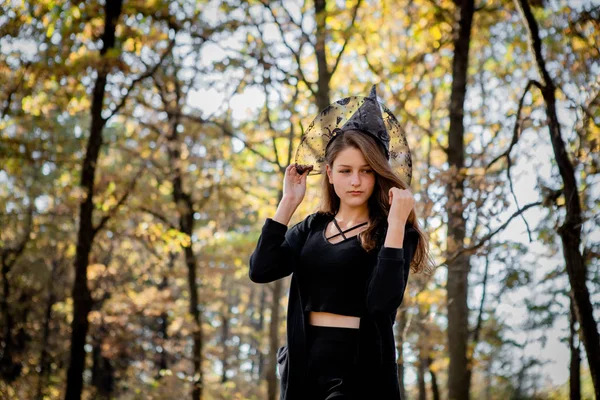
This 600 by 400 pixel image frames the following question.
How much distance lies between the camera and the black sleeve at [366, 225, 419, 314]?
222 cm

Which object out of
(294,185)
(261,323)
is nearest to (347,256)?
(294,185)

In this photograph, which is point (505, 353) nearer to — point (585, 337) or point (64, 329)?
point (585, 337)

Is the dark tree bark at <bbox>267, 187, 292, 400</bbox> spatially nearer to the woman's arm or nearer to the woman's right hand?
the woman's right hand

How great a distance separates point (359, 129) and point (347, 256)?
547 mm

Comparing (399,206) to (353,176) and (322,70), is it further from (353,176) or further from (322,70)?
(322,70)

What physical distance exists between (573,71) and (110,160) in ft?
49.2

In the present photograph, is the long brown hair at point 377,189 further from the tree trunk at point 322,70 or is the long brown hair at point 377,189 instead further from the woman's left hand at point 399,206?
the tree trunk at point 322,70

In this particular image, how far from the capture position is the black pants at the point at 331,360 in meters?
2.29

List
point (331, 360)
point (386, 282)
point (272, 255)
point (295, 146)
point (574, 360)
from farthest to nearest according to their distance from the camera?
1. point (295, 146)
2. point (574, 360)
3. point (272, 255)
4. point (331, 360)
5. point (386, 282)

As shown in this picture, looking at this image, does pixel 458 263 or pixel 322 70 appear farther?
pixel 322 70

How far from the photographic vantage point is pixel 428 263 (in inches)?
107

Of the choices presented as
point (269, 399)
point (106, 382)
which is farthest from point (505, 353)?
point (106, 382)

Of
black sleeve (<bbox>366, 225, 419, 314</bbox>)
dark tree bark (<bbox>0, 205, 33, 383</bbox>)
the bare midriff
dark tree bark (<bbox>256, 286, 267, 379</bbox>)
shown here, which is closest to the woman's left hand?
black sleeve (<bbox>366, 225, 419, 314</bbox>)

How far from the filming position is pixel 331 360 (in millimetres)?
2332
